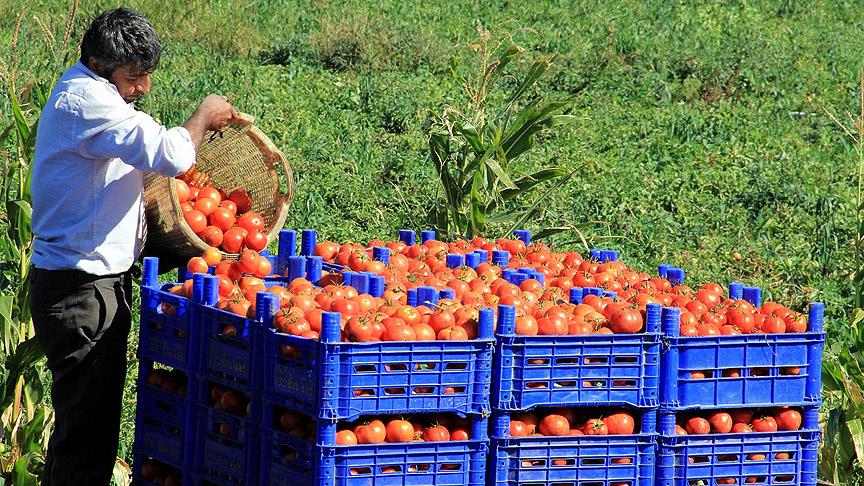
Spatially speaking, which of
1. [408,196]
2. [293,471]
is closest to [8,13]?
[408,196]

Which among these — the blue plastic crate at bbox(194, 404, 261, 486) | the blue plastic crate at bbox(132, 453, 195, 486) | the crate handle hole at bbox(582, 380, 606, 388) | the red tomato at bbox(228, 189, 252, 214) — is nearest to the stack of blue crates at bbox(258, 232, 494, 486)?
the blue plastic crate at bbox(194, 404, 261, 486)

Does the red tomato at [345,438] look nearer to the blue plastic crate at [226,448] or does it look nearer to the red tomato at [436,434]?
the red tomato at [436,434]

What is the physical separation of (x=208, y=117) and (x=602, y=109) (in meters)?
9.03

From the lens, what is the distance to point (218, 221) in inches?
219

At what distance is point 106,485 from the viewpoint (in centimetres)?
504

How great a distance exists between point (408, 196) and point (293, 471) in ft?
21.1

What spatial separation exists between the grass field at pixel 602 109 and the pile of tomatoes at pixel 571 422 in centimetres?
261

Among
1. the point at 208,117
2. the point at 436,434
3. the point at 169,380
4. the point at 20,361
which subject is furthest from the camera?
the point at 20,361

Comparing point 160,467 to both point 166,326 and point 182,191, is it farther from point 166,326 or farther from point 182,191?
point 182,191

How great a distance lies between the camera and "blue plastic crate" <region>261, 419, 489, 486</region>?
4.19m

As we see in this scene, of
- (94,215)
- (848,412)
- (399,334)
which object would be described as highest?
(94,215)

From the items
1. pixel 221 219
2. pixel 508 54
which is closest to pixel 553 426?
pixel 221 219

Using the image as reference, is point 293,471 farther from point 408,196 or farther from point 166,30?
point 166,30

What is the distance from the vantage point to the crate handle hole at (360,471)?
13.9 feet
